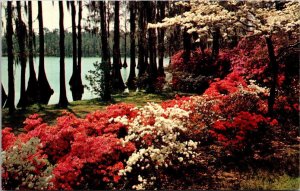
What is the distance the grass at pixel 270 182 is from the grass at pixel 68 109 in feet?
31.4

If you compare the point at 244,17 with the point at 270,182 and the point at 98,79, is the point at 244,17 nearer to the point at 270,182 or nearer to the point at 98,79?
the point at 270,182

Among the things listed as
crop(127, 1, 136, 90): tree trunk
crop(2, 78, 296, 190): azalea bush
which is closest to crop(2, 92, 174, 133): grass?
crop(127, 1, 136, 90): tree trunk

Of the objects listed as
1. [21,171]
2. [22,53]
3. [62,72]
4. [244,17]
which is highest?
[244,17]

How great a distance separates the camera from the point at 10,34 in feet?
59.1

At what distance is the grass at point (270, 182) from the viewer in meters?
7.92

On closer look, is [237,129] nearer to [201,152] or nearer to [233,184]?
[201,152]

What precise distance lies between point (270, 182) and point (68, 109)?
1307cm

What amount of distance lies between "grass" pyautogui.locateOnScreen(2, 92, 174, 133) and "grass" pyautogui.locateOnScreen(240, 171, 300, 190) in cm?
958

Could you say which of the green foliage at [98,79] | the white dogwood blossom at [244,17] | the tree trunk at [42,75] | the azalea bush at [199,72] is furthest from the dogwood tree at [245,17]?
the tree trunk at [42,75]

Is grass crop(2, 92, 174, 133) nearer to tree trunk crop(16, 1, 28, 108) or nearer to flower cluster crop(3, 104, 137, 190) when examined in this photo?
tree trunk crop(16, 1, 28, 108)

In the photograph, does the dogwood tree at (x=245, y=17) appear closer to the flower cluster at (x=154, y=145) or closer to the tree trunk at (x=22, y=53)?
the flower cluster at (x=154, y=145)

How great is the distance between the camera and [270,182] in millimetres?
8133

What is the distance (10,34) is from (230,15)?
11.2 meters

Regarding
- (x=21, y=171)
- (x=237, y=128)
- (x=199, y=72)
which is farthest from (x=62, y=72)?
(x=21, y=171)
